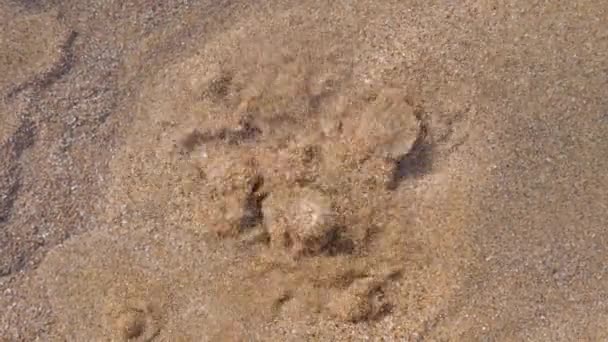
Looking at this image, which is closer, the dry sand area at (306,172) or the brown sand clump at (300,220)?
the dry sand area at (306,172)

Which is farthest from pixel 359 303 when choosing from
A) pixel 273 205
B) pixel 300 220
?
pixel 273 205

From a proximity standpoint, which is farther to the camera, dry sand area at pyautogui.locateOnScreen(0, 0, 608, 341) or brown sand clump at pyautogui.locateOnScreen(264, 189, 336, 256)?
brown sand clump at pyautogui.locateOnScreen(264, 189, 336, 256)

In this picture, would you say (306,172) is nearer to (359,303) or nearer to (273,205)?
(273,205)

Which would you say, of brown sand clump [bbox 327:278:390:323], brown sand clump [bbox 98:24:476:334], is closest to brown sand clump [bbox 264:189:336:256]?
brown sand clump [bbox 98:24:476:334]

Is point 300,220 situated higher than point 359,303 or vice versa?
point 300,220

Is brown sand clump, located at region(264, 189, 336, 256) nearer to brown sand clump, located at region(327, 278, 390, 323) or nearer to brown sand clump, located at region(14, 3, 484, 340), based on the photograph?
brown sand clump, located at region(14, 3, 484, 340)

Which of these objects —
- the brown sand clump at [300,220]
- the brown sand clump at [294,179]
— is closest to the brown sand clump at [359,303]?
the brown sand clump at [294,179]

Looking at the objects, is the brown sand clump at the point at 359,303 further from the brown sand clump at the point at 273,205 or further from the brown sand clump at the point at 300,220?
the brown sand clump at the point at 300,220

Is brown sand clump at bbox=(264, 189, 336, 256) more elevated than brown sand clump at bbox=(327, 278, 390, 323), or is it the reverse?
brown sand clump at bbox=(264, 189, 336, 256)
